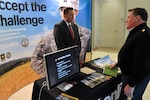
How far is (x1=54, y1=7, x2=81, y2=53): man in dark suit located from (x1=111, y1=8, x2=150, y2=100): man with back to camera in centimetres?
134

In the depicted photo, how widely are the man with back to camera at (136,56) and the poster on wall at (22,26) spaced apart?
5.49 ft

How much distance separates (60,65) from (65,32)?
1.53m

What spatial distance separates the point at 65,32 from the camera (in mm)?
2918

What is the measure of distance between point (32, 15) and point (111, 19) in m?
4.39

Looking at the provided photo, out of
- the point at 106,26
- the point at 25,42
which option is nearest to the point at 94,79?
the point at 25,42

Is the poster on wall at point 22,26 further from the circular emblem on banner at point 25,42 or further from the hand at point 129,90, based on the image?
the hand at point 129,90

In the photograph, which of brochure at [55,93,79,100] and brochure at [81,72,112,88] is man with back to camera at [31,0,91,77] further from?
brochure at [55,93,79,100]

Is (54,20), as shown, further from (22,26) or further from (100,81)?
(100,81)

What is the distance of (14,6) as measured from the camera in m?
2.47

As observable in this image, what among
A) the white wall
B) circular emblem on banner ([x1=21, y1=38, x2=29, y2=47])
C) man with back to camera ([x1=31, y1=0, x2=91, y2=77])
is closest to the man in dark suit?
man with back to camera ([x1=31, y1=0, x2=91, y2=77])

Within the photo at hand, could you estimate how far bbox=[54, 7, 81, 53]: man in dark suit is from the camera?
2.92 meters

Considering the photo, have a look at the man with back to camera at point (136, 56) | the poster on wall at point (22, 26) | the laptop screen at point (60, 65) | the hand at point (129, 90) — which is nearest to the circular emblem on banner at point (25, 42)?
the poster on wall at point (22, 26)

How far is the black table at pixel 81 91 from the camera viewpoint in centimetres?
144

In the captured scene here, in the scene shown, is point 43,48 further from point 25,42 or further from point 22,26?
point 22,26
